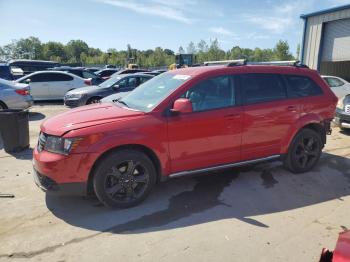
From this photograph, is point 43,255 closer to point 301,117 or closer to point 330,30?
point 301,117

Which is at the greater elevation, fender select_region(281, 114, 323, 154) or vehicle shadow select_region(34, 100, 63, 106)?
fender select_region(281, 114, 323, 154)

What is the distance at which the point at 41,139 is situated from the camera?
406 centimetres

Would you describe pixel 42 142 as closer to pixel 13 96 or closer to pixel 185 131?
pixel 185 131

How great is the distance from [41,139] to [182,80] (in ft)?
6.65

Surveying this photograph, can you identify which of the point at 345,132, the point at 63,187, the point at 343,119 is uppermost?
the point at 343,119

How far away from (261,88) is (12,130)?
16.6ft

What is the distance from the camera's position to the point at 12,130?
659 cm

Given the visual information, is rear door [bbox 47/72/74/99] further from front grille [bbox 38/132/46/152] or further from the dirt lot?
front grille [bbox 38/132/46/152]

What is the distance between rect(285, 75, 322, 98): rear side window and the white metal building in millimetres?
11125

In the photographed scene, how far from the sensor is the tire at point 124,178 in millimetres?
3812

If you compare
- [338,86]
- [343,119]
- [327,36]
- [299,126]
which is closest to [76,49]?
[327,36]

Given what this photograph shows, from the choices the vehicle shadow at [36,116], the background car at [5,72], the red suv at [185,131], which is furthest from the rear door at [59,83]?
the red suv at [185,131]

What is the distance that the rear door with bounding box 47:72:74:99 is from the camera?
15219 mm

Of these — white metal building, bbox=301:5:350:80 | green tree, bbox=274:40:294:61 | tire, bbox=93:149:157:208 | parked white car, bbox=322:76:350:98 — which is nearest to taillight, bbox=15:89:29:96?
tire, bbox=93:149:157:208
